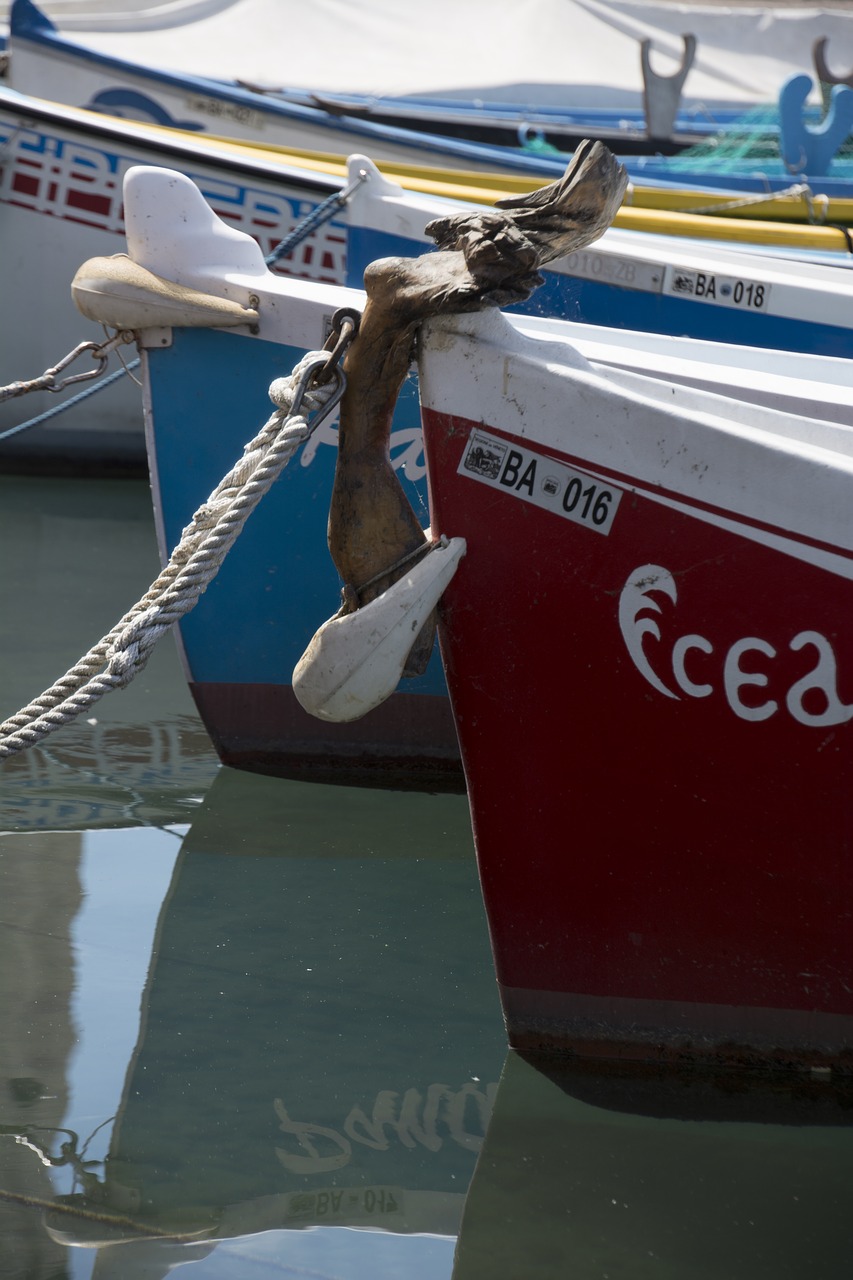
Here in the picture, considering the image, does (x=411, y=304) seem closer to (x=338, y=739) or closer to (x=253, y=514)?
(x=253, y=514)

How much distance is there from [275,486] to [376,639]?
58.3 inches

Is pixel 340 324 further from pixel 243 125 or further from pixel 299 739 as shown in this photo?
pixel 243 125

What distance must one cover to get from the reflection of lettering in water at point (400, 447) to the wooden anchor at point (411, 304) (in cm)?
123

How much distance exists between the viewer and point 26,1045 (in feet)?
8.46

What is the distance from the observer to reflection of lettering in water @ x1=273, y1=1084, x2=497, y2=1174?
231 centimetres

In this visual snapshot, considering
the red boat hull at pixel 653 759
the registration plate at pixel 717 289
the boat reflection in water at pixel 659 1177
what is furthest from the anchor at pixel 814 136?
the boat reflection in water at pixel 659 1177

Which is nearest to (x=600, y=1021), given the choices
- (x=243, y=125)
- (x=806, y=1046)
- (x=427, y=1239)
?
(x=806, y=1046)

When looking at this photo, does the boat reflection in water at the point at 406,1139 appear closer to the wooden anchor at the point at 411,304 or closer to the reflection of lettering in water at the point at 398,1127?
the reflection of lettering in water at the point at 398,1127

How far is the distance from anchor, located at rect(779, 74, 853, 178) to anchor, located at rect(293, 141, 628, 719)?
767cm

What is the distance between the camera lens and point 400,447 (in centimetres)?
359

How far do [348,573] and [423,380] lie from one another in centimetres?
31

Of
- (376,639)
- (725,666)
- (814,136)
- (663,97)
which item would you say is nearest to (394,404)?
(376,639)

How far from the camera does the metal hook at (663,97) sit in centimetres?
1067

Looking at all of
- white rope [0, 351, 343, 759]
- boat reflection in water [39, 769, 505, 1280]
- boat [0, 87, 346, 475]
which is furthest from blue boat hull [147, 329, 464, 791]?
boat [0, 87, 346, 475]
